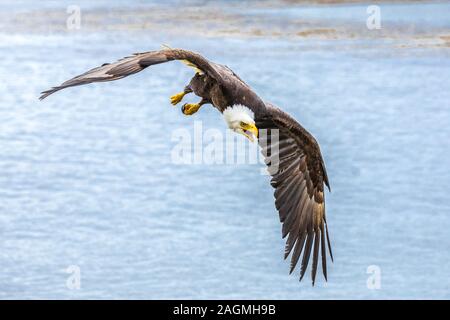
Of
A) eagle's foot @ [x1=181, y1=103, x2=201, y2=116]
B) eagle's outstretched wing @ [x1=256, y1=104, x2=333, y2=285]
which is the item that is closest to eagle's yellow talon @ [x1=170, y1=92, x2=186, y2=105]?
eagle's foot @ [x1=181, y1=103, x2=201, y2=116]

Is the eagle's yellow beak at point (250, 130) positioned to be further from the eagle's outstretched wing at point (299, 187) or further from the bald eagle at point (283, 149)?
the eagle's outstretched wing at point (299, 187)

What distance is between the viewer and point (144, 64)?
6297 mm

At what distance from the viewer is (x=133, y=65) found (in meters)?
6.34

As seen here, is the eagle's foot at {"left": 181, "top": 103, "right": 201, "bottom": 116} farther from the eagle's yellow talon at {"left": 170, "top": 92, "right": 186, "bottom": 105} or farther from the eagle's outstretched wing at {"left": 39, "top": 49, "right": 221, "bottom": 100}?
the eagle's outstretched wing at {"left": 39, "top": 49, "right": 221, "bottom": 100}

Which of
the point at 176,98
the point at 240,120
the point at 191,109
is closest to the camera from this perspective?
the point at 240,120

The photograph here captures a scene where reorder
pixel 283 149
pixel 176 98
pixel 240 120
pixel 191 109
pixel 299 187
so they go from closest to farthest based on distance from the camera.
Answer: pixel 240 120
pixel 191 109
pixel 176 98
pixel 283 149
pixel 299 187

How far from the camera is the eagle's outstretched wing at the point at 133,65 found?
6113 mm

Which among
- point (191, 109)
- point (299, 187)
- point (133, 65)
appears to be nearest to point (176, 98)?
point (191, 109)

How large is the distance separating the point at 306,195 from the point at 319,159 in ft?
1.06

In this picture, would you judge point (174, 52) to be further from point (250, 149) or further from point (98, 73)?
point (250, 149)

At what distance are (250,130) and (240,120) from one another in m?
0.09

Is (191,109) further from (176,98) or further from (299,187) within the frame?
(299,187)

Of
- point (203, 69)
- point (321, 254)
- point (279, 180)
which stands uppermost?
point (203, 69)

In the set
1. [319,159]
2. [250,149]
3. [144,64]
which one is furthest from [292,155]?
[250,149]
